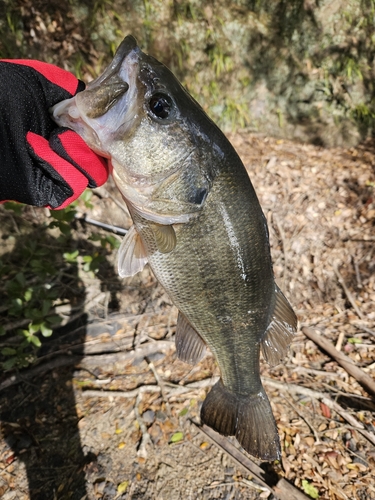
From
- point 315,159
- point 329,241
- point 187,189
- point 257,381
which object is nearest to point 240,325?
point 257,381

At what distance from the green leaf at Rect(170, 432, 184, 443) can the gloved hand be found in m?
2.30

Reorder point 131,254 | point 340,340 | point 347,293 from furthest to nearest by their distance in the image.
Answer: point 347,293, point 340,340, point 131,254

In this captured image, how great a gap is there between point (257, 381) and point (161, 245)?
42.4 inches

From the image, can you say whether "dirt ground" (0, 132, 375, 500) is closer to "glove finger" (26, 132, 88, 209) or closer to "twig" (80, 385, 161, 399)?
"twig" (80, 385, 161, 399)

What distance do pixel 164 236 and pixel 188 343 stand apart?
745 millimetres

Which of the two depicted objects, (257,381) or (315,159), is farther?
(315,159)

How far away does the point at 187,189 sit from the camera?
1.53 meters

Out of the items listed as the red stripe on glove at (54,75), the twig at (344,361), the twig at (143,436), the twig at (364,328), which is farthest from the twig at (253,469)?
the red stripe on glove at (54,75)

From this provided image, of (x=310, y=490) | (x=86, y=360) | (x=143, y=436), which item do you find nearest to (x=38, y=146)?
(x=86, y=360)

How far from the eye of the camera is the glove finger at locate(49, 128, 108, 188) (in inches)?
61.1

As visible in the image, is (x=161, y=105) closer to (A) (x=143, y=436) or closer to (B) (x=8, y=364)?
(B) (x=8, y=364)

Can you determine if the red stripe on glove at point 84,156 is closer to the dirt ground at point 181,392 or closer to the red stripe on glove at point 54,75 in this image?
the red stripe on glove at point 54,75

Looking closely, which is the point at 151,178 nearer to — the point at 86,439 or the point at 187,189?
the point at 187,189

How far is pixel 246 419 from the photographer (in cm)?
200
